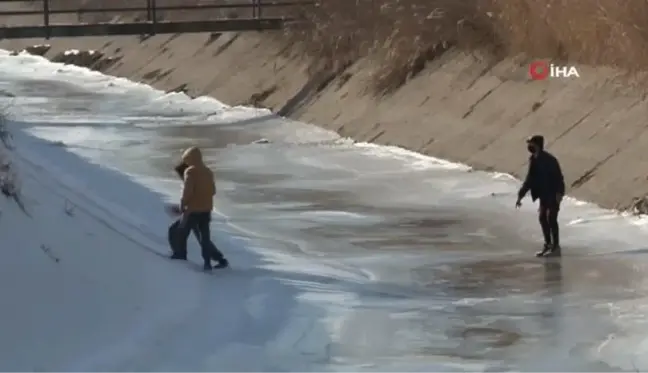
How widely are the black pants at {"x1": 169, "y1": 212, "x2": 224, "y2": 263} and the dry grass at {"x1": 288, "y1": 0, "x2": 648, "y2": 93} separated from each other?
37.2ft

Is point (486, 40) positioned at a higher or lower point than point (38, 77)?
higher

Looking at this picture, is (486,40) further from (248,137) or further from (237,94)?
(237,94)

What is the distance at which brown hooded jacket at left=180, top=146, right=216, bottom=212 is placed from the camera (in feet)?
45.4

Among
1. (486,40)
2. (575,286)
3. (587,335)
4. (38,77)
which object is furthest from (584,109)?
(38,77)

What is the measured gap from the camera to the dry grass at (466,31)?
24172mm

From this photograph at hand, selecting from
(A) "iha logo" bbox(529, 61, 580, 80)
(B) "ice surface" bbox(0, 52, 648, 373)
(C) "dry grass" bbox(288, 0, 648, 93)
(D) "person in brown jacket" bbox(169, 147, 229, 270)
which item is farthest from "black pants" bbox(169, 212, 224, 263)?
(A) "iha logo" bbox(529, 61, 580, 80)

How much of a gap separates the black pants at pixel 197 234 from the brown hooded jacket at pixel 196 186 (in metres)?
0.09

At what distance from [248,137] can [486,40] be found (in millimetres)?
5869

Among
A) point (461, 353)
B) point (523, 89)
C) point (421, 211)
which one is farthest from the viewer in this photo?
point (523, 89)

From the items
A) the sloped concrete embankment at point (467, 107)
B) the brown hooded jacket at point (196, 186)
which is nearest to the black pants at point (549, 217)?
the sloped concrete embankment at point (467, 107)

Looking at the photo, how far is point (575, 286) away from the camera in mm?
13648

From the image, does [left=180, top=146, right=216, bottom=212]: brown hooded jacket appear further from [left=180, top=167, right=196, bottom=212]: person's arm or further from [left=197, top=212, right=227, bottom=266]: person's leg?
[left=197, top=212, right=227, bottom=266]: person's leg

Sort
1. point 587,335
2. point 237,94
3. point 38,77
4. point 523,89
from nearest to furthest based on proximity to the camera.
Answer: point 587,335, point 523,89, point 237,94, point 38,77

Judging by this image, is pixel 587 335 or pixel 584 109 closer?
pixel 587 335
